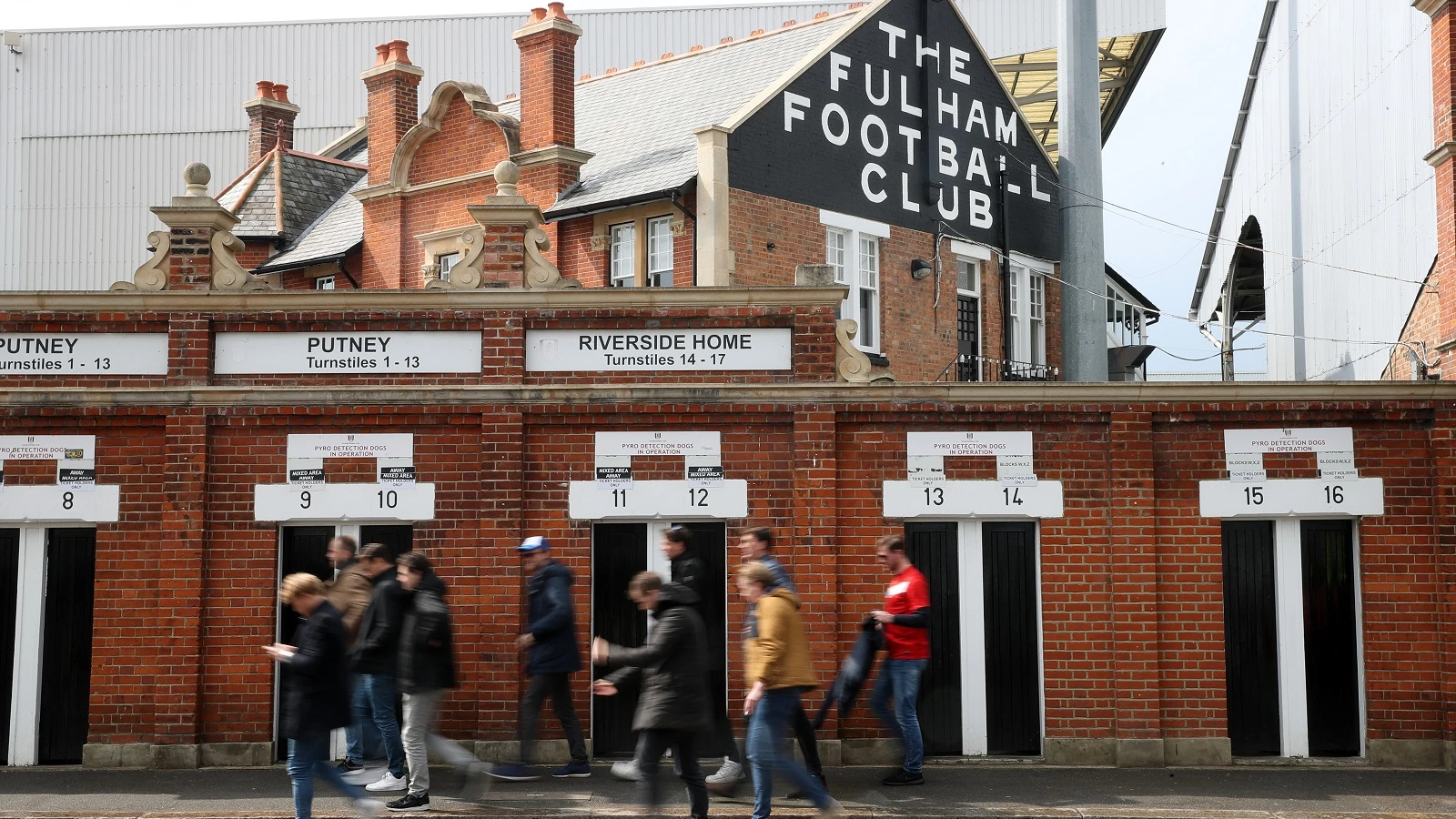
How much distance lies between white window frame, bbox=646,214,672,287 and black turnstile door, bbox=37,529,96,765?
10062 millimetres

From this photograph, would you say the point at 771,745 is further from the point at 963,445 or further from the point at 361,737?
the point at 963,445

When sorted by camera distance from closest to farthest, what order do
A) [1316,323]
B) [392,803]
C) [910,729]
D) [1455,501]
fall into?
[392,803], [910,729], [1455,501], [1316,323]

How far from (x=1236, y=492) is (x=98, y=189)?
3680 centimetres

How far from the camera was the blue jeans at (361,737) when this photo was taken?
33.0ft

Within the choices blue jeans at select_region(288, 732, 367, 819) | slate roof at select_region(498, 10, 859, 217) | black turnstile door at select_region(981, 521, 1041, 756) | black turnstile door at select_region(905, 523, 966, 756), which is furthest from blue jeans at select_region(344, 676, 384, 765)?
slate roof at select_region(498, 10, 859, 217)

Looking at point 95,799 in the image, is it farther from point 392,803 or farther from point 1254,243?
point 1254,243

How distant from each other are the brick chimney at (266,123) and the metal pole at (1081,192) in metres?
17.9

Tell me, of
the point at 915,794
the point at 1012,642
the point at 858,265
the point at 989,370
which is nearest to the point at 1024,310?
the point at 989,370

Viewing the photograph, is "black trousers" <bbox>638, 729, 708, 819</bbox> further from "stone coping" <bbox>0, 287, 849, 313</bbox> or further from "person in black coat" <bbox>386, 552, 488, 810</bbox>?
"stone coping" <bbox>0, 287, 849, 313</bbox>

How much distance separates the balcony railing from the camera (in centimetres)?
2319

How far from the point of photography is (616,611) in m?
11.6

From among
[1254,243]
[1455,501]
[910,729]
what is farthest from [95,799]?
[1254,243]

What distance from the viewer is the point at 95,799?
9.98 m

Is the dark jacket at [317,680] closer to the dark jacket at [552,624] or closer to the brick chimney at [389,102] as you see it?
the dark jacket at [552,624]
